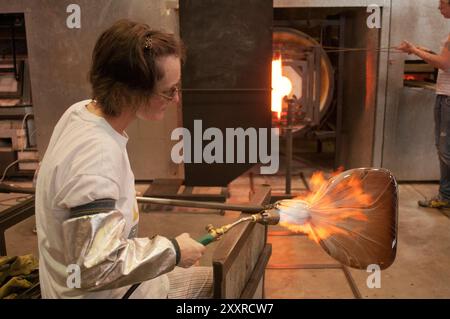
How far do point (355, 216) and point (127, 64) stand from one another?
101 cm

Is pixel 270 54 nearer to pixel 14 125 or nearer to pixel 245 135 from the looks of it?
pixel 245 135

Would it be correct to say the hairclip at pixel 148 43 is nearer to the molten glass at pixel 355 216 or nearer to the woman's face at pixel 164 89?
the woman's face at pixel 164 89

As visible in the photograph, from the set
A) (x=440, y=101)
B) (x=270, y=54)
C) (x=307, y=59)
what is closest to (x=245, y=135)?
(x=270, y=54)

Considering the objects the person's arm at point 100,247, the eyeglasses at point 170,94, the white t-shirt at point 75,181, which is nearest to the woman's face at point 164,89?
the eyeglasses at point 170,94

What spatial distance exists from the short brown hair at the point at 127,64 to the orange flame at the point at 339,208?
0.76m

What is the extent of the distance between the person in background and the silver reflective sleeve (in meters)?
2.96

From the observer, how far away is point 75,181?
118cm

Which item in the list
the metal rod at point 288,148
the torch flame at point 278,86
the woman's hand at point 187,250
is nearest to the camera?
the woman's hand at point 187,250

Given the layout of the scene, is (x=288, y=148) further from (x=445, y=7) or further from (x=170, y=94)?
(x=170, y=94)

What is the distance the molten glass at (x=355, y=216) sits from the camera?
1.68 m

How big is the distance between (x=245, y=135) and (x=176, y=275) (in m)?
2.15

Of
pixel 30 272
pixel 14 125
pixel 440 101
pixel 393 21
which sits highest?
pixel 393 21

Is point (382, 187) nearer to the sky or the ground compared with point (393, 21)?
nearer to the ground

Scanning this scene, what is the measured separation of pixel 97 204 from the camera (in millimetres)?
1178
